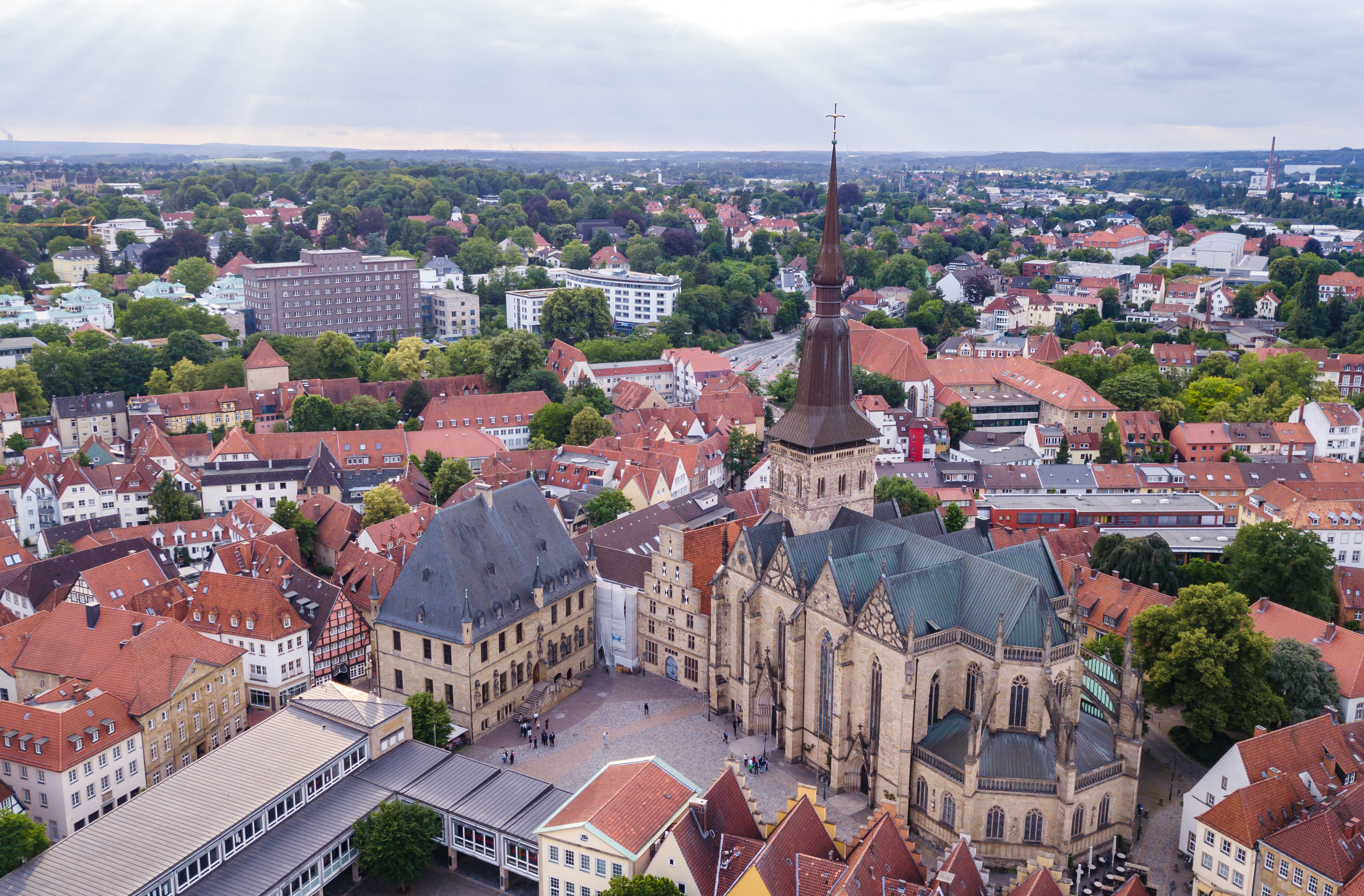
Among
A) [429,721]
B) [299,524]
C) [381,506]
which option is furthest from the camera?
[381,506]

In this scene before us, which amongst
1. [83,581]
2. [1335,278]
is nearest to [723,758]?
[83,581]

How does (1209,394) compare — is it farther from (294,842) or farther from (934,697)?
(294,842)

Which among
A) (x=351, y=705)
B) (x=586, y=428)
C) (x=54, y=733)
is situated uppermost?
(x=586, y=428)

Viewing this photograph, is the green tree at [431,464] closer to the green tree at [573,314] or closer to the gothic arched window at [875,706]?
the gothic arched window at [875,706]

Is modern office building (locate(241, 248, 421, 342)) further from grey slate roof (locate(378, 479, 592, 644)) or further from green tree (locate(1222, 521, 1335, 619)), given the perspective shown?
green tree (locate(1222, 521, 1335, 619))

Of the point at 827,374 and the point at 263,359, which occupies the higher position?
the point at 827,374

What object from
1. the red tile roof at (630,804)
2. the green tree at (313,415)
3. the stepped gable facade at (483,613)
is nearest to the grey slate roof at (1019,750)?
the red tile roof at (630,804)

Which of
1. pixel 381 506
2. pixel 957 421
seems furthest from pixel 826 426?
pixel 957 421

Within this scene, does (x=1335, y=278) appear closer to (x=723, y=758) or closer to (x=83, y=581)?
(x=723, y=758)
